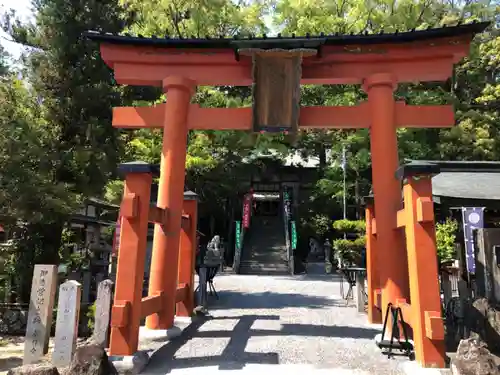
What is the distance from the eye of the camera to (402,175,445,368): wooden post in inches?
201

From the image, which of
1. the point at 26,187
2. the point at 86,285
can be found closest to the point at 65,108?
the point at 26,187

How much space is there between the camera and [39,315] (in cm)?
697

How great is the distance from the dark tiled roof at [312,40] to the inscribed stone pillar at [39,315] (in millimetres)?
4666

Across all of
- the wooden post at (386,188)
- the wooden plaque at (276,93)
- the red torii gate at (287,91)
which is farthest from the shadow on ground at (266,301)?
the wooden plaque at (276,93)

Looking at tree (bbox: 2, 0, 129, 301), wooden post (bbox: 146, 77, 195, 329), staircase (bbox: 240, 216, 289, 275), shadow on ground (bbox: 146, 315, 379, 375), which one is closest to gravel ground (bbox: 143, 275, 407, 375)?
shadow on ground (bbox: 146, 315, 379, 375)

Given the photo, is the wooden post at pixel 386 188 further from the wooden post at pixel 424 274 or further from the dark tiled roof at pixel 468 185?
the dark tiled roof at pixel 468 185

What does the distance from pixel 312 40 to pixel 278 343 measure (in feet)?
17.5

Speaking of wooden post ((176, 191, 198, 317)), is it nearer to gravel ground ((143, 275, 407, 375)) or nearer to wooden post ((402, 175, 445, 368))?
gravel ground ((143, 275, 407, 375))

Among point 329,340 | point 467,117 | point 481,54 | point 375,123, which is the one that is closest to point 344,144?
point 467,117

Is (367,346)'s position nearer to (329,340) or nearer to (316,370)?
(329,340)

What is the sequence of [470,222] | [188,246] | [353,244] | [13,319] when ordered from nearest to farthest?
[470,222], [188,246], [13,319], [353,244]

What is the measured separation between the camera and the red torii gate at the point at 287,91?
715 centimetres

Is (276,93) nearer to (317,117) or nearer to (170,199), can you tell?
(317,117)

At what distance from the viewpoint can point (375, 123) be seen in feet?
24.6
